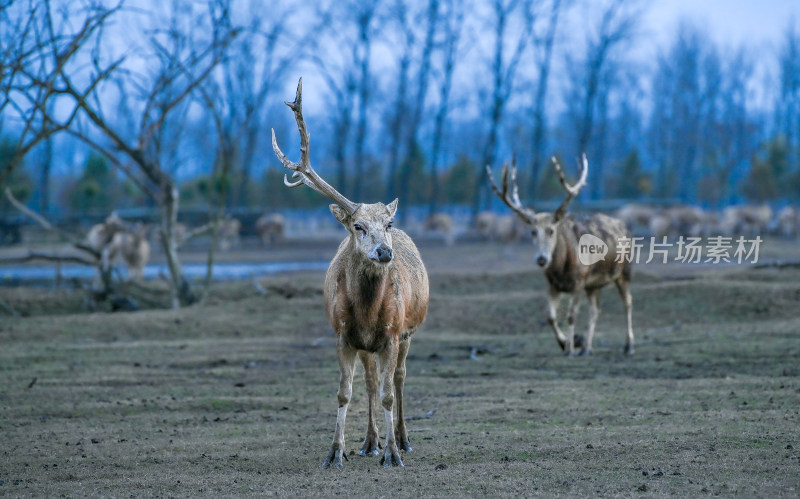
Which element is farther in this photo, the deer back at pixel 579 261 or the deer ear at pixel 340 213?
→ the deer back at pixel 579 261

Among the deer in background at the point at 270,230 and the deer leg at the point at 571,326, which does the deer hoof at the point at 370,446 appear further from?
the deer in background at the point at 270,230

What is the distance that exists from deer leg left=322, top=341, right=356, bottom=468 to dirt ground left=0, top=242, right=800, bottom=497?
13 centimetres

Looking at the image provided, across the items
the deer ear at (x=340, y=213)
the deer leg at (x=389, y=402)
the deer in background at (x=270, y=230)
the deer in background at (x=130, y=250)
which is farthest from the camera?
the deer in background at (x=270, y=230)

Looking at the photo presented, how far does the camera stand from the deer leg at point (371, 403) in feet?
25.5

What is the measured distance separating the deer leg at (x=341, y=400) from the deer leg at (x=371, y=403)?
351 mm

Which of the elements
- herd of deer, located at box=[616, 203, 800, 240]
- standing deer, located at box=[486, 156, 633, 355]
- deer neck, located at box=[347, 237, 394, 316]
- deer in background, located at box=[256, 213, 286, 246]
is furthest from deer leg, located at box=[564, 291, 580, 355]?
deer in background, located at box=[256, 213, 286, 246]

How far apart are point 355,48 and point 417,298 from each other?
48345mm

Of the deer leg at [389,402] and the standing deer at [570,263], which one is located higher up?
the standing deer at [570,263]

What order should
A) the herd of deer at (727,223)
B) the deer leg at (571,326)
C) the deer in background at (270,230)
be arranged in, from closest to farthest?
1. the deer leg at (571,326)
2. the herd of deer at (727,223)
3. the deer in background at (270,230)

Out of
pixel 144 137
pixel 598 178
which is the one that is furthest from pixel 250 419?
pixel 598 178

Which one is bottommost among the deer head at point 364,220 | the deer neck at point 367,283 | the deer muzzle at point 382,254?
the deer neck at point 367,283

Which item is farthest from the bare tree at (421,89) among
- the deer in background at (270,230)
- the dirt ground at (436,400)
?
the dirt ground at (436,400)

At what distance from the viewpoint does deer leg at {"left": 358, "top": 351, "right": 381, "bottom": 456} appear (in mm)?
7766

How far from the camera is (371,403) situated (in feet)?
25.6
